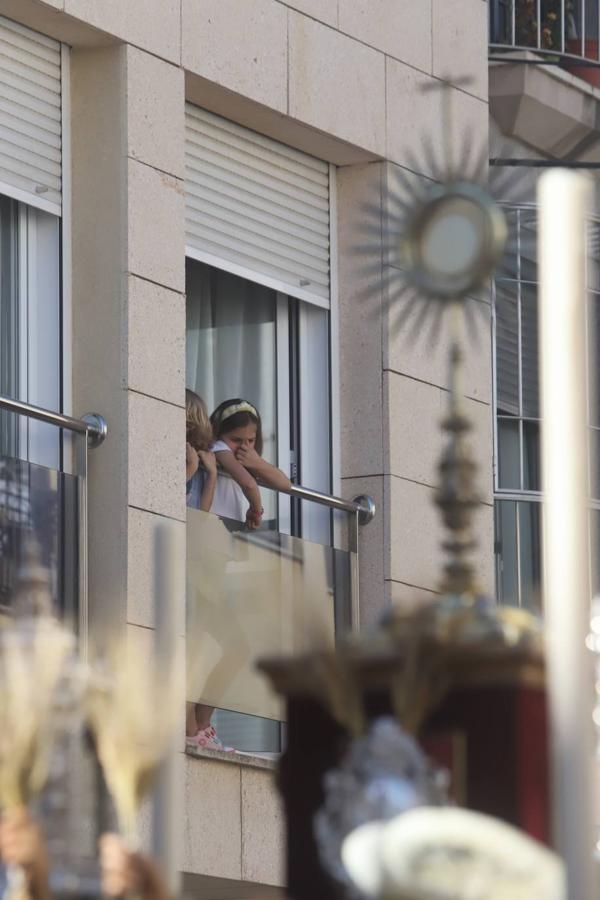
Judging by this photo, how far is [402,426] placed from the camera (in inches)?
661

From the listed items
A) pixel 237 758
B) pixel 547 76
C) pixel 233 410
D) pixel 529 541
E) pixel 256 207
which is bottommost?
pixel 237 758

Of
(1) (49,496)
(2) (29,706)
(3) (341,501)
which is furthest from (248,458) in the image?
Answer: (2) (29,706)

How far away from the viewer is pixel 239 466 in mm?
15680

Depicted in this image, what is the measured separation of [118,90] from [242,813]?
424 centimetres

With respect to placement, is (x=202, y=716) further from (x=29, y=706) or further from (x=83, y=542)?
(x=29, y=706)

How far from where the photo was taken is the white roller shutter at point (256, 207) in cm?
1598

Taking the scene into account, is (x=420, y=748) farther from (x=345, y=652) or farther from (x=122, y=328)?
(x=122, y=328)

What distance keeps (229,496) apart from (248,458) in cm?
26

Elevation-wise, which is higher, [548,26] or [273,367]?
[548,26]

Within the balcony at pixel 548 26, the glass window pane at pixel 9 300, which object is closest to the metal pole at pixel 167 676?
the glass window pane at pixel 9 300

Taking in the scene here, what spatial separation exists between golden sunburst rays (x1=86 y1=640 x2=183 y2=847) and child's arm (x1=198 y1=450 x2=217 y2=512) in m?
10.2

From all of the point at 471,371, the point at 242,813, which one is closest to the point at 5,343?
the point at 242,813

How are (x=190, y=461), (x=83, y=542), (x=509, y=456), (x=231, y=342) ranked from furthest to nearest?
(x=509, y=456) < (x=231, y=342) < (x=190, y=461) < (x=83, y=542)

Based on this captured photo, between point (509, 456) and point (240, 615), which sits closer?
point (240, 615)
